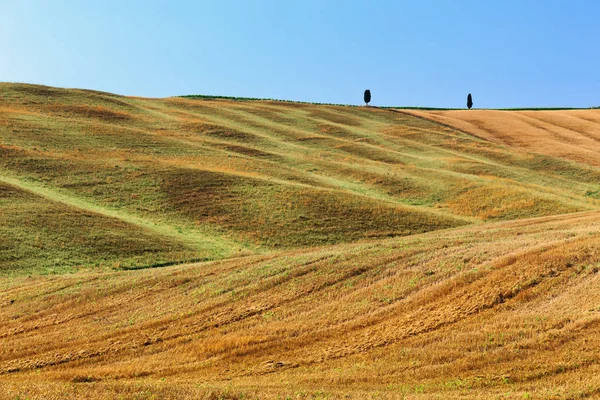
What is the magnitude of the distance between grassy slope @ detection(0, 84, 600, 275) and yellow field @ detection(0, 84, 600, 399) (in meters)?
0.28

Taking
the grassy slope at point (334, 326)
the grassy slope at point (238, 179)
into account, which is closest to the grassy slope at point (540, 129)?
the grassy slope at point (238, 179)

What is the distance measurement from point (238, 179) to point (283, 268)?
28.3 meters

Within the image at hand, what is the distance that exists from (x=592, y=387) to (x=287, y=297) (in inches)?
480

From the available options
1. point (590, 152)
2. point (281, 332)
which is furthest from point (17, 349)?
point (590, 152)

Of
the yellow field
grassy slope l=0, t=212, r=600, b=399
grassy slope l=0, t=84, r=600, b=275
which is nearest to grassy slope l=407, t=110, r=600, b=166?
grassy slope l=0, t=84, r=600, b=275

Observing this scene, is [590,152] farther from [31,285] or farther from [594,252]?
[31,285]

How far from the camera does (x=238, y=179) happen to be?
5503cm

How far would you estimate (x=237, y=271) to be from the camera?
2886 cm

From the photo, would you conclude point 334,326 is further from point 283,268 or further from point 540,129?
point 540,129

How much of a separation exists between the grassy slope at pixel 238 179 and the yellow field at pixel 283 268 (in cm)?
28

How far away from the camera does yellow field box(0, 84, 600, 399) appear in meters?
16.3

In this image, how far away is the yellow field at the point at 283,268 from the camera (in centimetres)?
1633

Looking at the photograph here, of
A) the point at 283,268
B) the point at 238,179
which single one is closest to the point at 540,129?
the point at 238,179

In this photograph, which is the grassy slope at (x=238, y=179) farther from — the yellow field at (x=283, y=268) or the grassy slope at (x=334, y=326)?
the grassy slope at (x=334, y=326)
